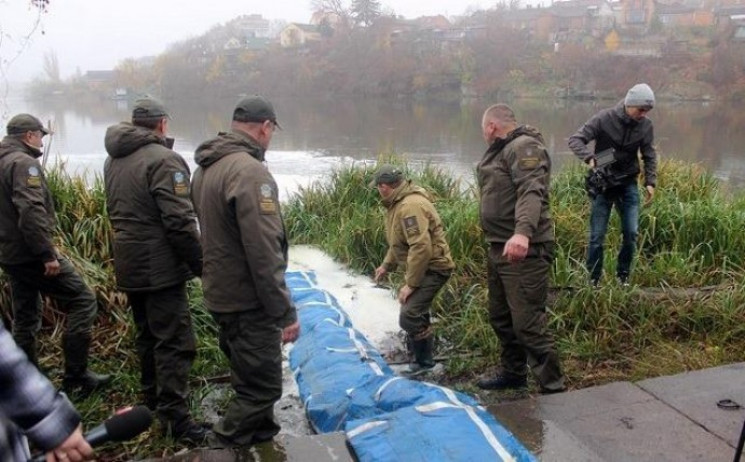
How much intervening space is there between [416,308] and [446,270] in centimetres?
37

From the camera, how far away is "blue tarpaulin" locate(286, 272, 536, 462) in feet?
9.05

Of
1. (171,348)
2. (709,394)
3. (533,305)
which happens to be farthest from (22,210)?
(709,394)

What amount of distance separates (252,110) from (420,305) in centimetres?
201

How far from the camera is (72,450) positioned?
165 centimetres

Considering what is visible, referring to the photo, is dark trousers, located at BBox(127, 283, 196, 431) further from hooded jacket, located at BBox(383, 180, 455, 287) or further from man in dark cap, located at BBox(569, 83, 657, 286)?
man in dark cap, located at BBox(569, 83, 657, 286)

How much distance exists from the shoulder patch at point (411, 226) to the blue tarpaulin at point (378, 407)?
0.87 metres

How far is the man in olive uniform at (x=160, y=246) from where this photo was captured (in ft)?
11.3

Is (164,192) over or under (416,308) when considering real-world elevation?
over

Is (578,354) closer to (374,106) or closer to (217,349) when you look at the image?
(217,349)

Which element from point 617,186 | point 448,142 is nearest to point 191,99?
point 448,142

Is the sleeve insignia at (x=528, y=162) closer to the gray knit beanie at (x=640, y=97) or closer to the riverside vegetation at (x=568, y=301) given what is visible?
the riverside vegetation at (x=568, y=301)

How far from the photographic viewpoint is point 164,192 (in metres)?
3.40

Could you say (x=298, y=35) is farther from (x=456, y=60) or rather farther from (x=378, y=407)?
(x=378, y=407)

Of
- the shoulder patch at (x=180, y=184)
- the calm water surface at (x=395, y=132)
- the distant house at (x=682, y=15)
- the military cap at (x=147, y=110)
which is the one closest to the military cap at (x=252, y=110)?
the shoulder patch at (x=180, y=184)
